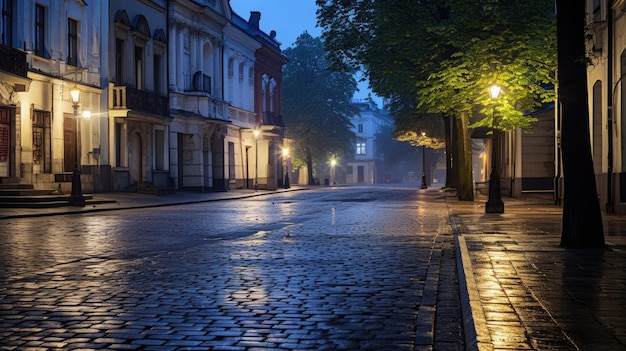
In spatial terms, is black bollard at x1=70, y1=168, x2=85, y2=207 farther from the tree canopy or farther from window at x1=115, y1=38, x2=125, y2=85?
the tree canopy

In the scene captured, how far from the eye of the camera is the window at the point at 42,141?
99.3 feet

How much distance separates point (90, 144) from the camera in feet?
113

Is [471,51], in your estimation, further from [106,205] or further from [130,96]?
[130,96]

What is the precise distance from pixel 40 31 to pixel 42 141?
439 centimetres

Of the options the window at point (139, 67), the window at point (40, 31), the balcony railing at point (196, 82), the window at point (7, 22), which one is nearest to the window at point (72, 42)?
the window at point (40, 31)

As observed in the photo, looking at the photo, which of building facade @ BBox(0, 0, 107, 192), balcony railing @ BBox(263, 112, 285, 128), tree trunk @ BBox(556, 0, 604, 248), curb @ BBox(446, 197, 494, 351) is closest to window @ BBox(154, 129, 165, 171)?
building facade @ BBox(0, 0, 107, 192)

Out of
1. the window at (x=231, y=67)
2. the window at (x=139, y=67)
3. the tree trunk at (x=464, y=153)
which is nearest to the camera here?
the tree trunk at (x=464, y=153)

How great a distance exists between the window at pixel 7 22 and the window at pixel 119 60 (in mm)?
8640

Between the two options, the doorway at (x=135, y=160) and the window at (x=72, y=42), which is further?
the doorway at (x=135, y=160)

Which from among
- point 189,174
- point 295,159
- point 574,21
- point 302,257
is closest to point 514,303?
point 302,257

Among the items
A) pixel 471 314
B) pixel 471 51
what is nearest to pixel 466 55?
pixel 471 51

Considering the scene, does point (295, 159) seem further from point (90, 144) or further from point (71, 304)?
point (71, 304)

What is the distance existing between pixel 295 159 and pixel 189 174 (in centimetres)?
3494

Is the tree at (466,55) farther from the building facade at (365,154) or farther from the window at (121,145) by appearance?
the building facade at (365,154)
